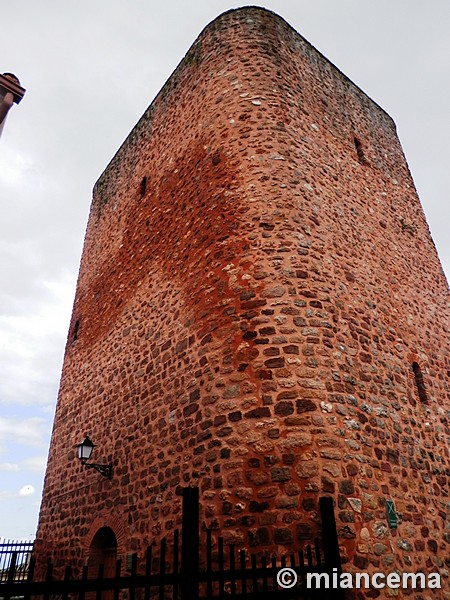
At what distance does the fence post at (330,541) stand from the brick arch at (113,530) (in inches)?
129

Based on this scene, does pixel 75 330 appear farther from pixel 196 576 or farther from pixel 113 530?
pixel 196 576

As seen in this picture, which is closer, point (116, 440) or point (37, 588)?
point (37, 588)

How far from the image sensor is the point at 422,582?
15.4 ft

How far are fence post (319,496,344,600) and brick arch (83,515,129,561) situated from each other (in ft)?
10.7

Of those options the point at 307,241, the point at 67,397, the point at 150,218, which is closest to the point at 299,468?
the point at 307,241

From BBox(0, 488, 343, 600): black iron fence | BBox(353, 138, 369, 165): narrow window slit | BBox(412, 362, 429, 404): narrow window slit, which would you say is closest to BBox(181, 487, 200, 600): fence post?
BBox(0, 488, 343, 600): black iron fence

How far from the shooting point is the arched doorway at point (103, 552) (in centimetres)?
668

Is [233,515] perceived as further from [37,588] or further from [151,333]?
[151,333]

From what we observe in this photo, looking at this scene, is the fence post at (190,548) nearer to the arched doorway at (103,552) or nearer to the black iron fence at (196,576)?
the black iron fence at (196,576)

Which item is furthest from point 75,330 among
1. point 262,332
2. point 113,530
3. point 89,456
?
point 262,332

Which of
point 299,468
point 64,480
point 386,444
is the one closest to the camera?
point 299,468

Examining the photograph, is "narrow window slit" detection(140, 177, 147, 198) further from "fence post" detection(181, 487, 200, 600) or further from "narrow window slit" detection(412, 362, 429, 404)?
"fence post" detection(181, 487, 200, 600)

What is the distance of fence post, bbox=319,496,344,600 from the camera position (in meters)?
3.77

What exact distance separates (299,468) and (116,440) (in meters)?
3.71
